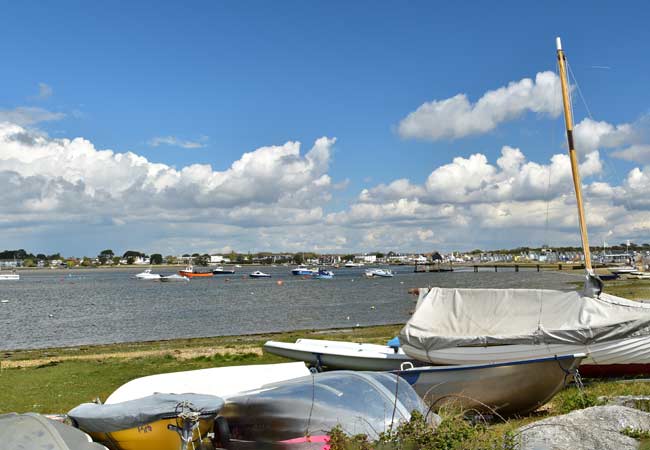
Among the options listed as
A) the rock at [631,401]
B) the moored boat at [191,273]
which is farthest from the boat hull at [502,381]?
the moored boat at [191,273]

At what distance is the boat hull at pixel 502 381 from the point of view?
40.0 feet

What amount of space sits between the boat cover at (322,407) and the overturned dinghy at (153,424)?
0.51 meters

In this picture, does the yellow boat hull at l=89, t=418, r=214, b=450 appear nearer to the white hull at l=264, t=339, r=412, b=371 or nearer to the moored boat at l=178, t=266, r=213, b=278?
the white hull at l=264, t=339, r=412, b=371

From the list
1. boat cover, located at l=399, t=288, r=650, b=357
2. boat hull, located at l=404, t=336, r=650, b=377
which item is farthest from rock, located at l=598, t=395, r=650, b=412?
boat cover, located at l=399, t=288, r=650, b=357

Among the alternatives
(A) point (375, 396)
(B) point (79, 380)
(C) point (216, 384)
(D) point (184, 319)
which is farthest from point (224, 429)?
(D) point (184, 319)

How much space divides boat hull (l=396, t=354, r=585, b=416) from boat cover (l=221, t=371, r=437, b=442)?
267 centimetres

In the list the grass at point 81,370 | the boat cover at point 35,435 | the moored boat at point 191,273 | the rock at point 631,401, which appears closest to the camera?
the boat cover at point 35,435

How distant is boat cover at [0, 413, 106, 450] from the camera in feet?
22.5

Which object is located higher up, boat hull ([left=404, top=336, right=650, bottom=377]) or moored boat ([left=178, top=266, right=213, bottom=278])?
boat hull ([left=404, top=336, right=650, bottom=377])

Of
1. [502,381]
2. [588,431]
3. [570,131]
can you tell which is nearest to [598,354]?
[502,381]

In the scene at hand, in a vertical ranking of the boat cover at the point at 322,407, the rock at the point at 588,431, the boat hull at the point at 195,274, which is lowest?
the boat hull at the point at 195,274

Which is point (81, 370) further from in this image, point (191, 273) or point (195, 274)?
point (195, 274)

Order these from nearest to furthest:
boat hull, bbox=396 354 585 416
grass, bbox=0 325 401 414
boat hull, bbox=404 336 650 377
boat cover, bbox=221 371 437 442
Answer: boat cover, bbox=221 371 437 442, boat hull, bbox=396 354 585 416, boat hull, bbox=404 336 650 377, grass, bbox=0 325 401 414

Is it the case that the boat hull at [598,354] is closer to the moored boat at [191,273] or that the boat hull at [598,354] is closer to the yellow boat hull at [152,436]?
the yellow boat hull at [152,436]
